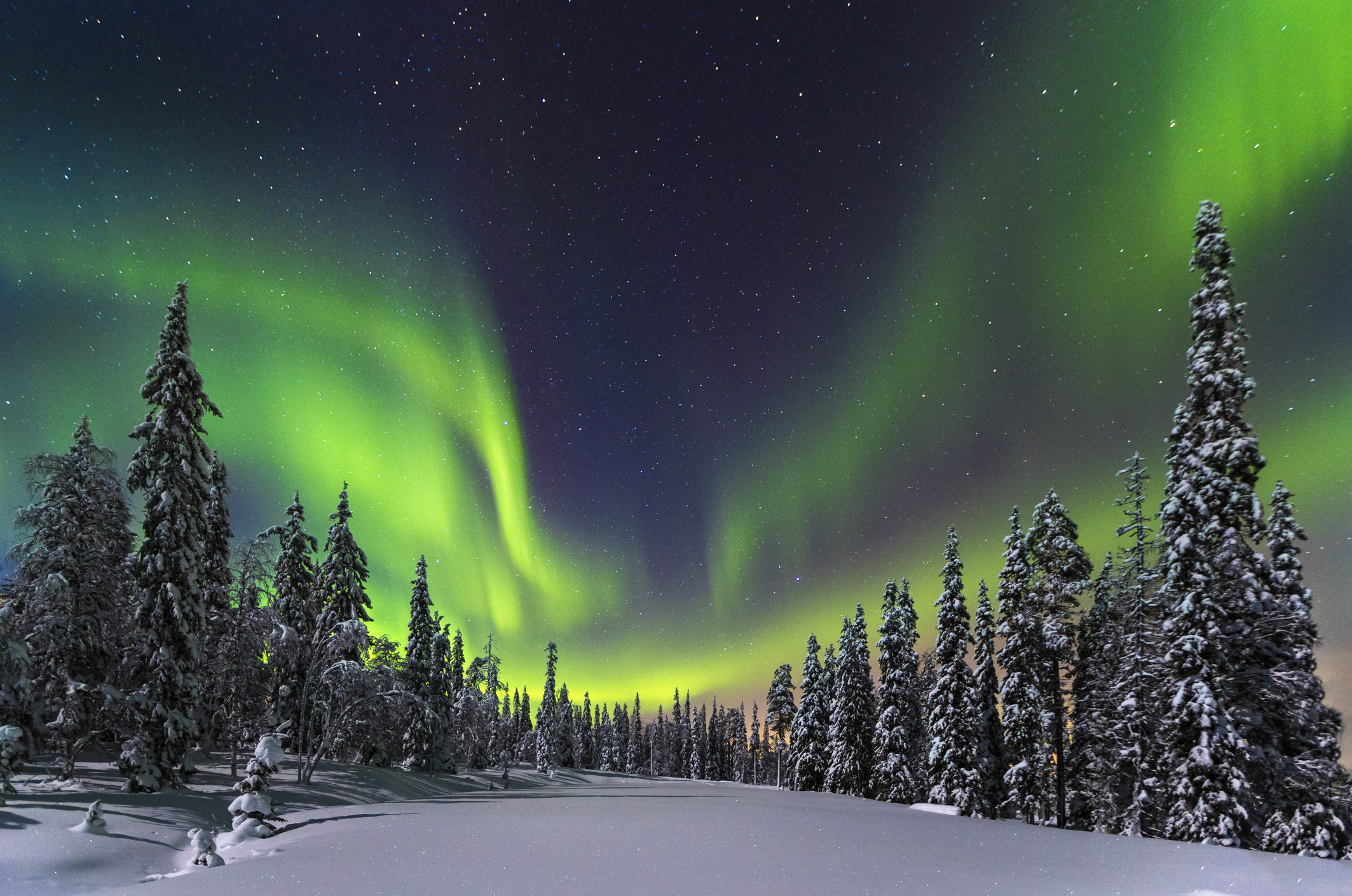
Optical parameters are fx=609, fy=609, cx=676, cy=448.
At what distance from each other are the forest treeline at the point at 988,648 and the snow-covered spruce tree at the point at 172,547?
7 centimetres

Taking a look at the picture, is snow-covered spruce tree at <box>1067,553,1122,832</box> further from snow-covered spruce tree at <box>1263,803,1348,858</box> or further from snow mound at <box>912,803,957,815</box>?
snow-covered spruce tree at <box>1263,803,1348,858</box>

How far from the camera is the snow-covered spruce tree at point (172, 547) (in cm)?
2050

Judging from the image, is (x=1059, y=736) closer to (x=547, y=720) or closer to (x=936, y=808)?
(x=936, y=808)

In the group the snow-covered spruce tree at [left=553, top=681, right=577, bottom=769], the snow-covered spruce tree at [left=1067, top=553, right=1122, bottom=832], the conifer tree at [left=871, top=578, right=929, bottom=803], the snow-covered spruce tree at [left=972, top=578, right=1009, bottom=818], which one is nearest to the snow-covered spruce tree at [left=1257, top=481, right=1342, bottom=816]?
the snow-covered spruce tree at [left=1067, top=553, right=1122, bottom=832]

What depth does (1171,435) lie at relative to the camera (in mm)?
20906

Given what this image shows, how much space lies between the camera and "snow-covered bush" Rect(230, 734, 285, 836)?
15.0 metres

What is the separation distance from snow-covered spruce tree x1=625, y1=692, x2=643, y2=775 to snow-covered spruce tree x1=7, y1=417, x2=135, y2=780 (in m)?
95.1

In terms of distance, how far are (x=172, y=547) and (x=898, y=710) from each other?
4161cm

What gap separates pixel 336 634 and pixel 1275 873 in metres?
35.1

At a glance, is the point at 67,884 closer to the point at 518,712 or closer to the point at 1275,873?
the point at 1275,873

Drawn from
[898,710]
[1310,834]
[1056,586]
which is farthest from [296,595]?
[1310,834]

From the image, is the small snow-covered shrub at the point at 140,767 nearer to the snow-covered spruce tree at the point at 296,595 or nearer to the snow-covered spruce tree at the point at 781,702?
the snow-covered spruce tree at the point at 296,595

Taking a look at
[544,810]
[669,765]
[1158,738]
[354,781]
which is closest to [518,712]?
[669,765]

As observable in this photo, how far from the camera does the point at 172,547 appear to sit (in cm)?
2214
